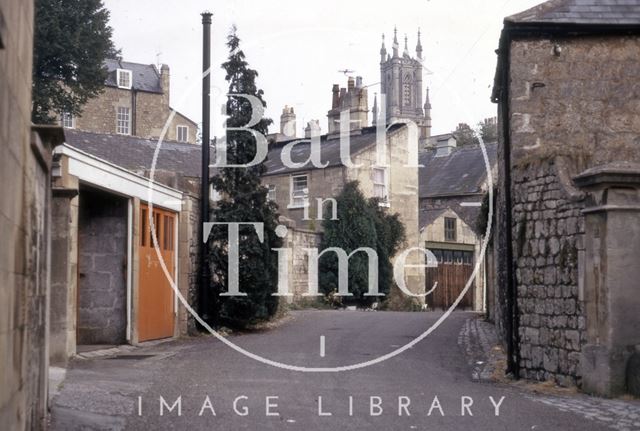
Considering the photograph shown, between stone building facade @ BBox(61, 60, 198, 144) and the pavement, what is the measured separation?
40.8m

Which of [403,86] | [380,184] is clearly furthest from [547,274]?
[403,86]

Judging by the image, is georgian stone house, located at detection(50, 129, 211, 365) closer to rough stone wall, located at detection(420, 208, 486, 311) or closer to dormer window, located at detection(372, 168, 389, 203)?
dormer window, located at detection(372, 168, 389, 203)

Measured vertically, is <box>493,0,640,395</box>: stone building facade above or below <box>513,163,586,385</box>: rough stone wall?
above

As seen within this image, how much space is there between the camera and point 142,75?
5853 centimetres

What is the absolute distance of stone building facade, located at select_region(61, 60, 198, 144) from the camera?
54.4 metres

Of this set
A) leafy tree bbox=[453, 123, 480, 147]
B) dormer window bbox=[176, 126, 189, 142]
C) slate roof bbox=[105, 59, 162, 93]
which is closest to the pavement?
dormer window bbox=[176, 126, 189, 142]

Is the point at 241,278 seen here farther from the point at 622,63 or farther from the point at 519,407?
the point at 519,407

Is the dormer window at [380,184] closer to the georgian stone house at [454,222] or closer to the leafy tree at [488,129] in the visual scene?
the georgian stone house at [454,222]

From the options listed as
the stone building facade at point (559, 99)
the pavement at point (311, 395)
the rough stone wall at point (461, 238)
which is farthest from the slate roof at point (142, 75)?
the stone building facade at point (559, 99)

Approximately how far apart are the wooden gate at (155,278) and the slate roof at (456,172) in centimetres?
2471

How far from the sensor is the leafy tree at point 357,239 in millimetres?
31094

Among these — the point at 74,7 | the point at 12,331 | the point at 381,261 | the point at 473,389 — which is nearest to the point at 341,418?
the point at 473,389

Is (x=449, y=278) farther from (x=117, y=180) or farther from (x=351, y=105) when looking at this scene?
(x=117, y=180)

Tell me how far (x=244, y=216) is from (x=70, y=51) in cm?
1747
